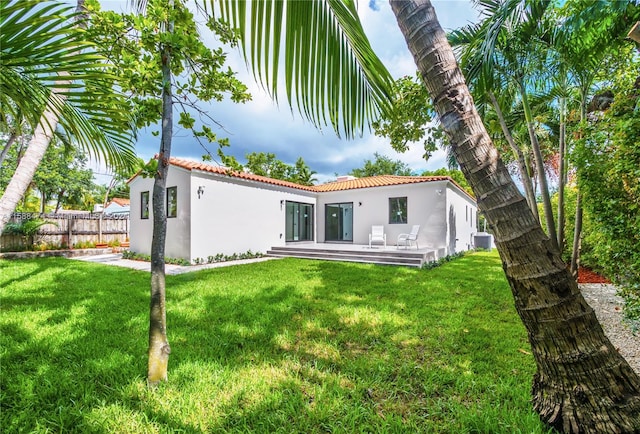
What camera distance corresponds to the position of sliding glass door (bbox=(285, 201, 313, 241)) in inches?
675

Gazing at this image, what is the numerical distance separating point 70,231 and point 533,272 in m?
21.1

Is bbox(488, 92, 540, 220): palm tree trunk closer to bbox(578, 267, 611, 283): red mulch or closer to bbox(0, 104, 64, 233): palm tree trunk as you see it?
bbox(578, 267, 611, 283): red mulch

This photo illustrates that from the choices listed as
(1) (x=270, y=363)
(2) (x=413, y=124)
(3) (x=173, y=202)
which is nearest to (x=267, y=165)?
(3) (x=173, y=202)

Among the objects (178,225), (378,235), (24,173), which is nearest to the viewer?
(24,173)

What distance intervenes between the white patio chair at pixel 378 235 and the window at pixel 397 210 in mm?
862

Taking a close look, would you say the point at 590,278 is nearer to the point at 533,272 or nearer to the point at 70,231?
the point at 533,272

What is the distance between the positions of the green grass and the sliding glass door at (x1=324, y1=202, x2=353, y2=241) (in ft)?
39.1

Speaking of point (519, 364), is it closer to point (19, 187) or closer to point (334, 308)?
point (334, 308)

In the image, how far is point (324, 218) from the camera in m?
18.9

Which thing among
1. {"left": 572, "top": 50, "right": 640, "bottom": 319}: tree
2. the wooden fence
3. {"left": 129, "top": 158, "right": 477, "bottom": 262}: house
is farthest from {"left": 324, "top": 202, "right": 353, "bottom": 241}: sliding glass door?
{"left": 572, "top": 50, "right": 640, "bottom": 319}: tree

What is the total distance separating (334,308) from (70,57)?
532 centimetres

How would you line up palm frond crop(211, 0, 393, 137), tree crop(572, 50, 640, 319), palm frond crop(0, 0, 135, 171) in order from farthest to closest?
tree crop(572, 50, 640, 319) → palm frond crop(0, 0, 135, 171) → palm frond crop(211, 0, 393, 137)

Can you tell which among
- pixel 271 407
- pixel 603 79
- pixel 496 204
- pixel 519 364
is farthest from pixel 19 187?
pixel 603 79

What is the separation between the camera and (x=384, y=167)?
41781mm
